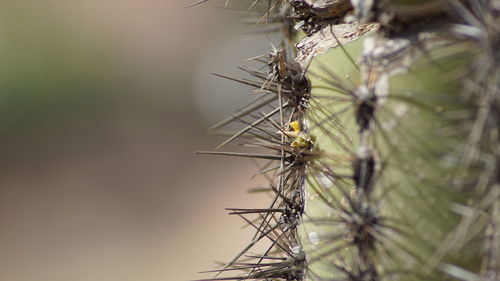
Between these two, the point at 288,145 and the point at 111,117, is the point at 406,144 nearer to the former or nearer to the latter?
the point at 288,145

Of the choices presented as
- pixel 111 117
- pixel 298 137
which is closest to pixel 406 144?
pixel 298 137

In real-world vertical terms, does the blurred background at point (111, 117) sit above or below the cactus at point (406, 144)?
above

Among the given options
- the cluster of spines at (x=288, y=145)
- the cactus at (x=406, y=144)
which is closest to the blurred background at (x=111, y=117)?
the cluster of spines at (x=288, y=145)

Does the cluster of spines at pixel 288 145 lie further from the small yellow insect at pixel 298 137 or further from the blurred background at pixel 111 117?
the blurred background at pixel 111 117

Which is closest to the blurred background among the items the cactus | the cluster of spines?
the cluster of spines

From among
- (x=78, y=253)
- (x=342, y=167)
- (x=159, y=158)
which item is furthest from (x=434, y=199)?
(x=159, y=158)

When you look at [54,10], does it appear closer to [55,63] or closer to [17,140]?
[55,63]
